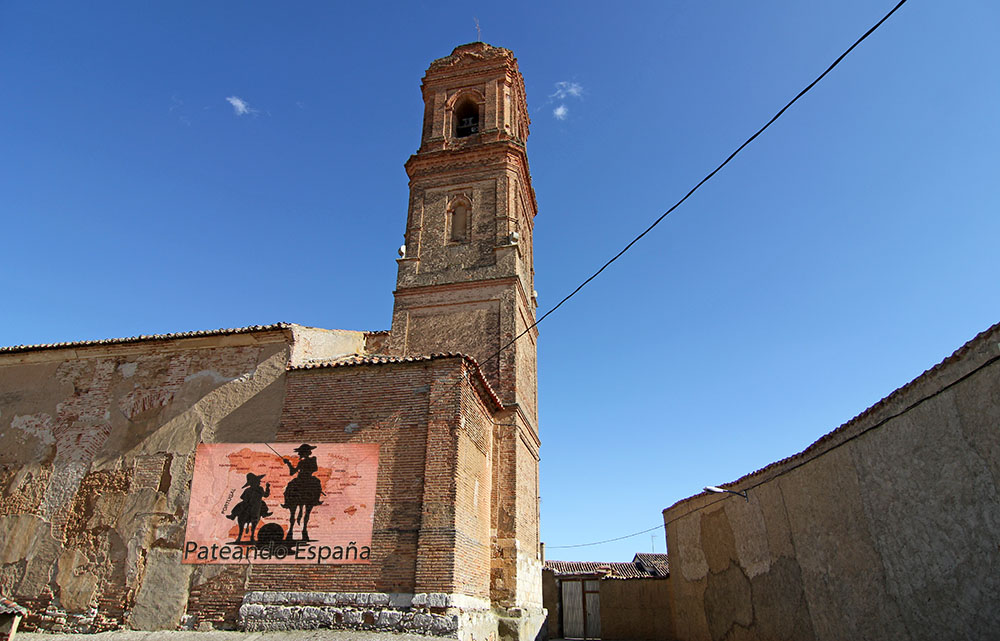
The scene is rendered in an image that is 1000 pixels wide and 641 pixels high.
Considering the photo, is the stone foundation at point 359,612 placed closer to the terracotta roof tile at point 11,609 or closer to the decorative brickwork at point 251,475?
the decorative brickwork at point 251,475

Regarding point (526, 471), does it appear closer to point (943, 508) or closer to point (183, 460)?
point (183, 460)

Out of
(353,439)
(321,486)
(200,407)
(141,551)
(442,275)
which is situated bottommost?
(141,551)

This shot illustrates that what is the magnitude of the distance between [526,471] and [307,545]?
17.5 feet

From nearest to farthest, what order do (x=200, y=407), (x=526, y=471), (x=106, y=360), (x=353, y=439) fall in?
(x=353, y=439)
(x=200, y=407)
(x=106, y=360)
(x=526, y=471)

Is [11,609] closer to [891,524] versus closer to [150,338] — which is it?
[150,338]

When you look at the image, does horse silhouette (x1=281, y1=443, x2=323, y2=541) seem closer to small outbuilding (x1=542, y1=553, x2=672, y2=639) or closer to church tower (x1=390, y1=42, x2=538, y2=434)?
church tower (x1=390, y1=42, x2=538, y2=434)

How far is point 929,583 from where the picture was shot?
711cm

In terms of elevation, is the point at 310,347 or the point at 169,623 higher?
the point at 310,347

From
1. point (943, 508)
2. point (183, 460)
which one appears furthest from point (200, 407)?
point (943, 508)

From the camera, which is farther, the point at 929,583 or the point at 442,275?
the point at 442,275

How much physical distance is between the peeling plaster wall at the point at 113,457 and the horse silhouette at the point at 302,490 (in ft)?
2.57

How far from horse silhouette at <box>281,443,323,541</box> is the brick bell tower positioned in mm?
3677

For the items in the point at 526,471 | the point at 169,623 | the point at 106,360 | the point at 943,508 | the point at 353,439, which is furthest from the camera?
the point at 526,471

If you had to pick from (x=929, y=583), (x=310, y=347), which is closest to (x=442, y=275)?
(x=310, y=347)
